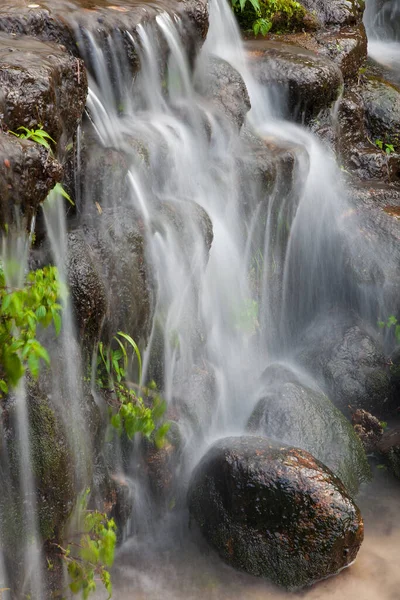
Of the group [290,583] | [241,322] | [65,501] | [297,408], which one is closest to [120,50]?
[241,322]

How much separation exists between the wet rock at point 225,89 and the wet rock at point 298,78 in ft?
2.21

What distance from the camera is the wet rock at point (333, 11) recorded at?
9008 millimetres

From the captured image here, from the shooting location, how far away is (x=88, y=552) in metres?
3.97

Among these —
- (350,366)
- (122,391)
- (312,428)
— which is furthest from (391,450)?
(122,391)

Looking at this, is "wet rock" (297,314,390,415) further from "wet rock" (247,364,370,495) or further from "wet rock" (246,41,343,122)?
"wet rock" (246,41,343,122)

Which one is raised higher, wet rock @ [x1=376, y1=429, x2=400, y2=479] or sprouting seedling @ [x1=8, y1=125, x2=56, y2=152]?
sprouting seedling @ [x1=8, y1=125, x2=56, y2=152]

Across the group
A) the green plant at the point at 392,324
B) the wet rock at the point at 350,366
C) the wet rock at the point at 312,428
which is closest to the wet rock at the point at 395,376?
the wet rock at the point at 350,366

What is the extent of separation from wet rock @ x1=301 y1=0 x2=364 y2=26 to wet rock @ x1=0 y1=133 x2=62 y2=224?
636 centimetres

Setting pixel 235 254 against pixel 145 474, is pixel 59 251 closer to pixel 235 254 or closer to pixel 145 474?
pixel 145 474

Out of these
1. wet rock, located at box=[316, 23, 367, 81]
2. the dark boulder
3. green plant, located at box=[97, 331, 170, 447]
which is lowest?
green plant, located at box=[97, 331, 170, 447]

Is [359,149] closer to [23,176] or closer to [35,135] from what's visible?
[35,135]

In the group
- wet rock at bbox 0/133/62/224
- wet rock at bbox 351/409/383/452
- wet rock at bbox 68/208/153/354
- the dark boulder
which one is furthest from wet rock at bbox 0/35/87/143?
the dark boulder

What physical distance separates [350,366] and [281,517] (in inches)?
86.0

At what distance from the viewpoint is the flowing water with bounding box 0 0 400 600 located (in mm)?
4574
